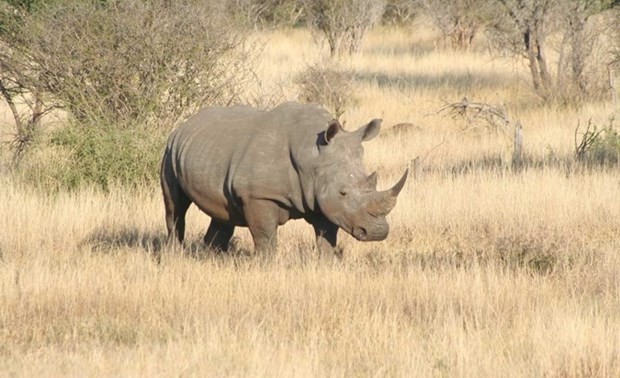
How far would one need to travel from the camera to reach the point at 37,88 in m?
14.4

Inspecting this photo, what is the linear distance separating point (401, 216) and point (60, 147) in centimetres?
404

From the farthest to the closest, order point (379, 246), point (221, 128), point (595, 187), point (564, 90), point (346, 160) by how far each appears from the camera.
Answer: point (564, 90), point (595, 187), point (379, 246), point (221, 128), point (346, 160)

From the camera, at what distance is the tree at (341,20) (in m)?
31.3

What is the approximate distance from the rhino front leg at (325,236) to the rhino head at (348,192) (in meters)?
0.46

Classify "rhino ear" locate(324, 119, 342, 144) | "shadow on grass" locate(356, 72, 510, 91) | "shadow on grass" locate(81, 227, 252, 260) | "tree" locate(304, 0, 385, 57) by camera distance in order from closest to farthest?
1. "rhino ear" locate(324, 119, 342, 144)
2. "shadow on grass" locate(81, 227, 252, 260)
3. "shadow on grass" locate(356, 72, 510, 91)
4. "tree" locate(304, 0, 385, 57)

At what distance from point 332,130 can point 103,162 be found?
197 inches

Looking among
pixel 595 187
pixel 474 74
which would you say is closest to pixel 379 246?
pixel 595 187

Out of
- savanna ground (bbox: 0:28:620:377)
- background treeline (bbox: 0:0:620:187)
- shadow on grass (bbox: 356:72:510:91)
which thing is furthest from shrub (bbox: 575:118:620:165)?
shadow on grass (bbox: 356:72:510:91)

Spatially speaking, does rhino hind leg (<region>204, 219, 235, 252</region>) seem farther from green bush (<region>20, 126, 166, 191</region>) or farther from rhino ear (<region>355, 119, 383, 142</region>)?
green bush (<region>20, 126, 166, 191</region>)

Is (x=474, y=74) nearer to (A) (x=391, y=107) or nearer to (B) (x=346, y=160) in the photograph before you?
(A) (x=391, y=107)

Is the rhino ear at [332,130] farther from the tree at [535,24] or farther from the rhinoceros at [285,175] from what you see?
the tree at [535,24]

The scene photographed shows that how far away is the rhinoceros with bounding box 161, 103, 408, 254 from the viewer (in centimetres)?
890

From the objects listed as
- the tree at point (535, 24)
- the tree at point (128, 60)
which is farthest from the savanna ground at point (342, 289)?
the tree at point (535, 24)

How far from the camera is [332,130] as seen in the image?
350 inches
